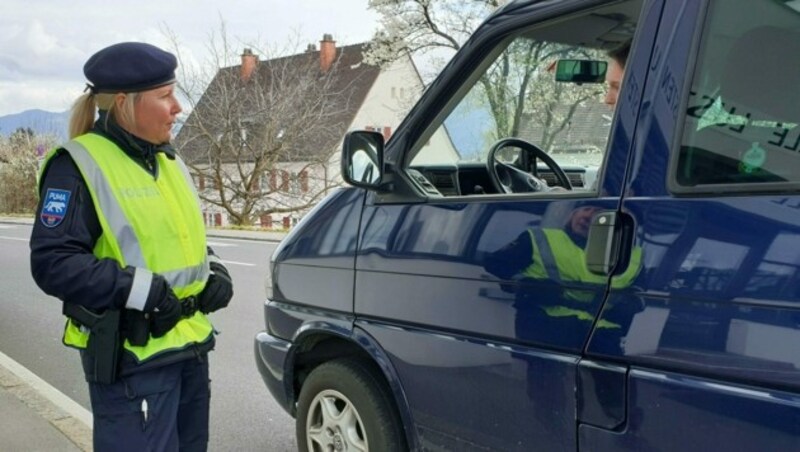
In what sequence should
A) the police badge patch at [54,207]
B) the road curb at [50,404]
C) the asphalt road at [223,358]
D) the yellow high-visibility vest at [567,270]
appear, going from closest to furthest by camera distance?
the yellow high-visibility vest at [567,270] < the police badge patch at [54,207] < the road curb at [50,404] < the asphalt road at [223,358]

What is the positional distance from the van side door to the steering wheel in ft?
3.49

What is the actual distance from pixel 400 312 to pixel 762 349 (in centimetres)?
129

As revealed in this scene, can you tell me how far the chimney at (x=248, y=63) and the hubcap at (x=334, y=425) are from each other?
25372 millimetres

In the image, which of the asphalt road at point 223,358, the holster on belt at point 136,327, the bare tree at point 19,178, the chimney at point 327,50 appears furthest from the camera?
the bare tree at point 19,178

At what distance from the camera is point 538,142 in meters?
2.95

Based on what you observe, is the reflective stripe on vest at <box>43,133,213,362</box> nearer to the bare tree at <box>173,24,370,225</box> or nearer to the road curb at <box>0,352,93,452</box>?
the road curb at <box>0,352,93,452</box>

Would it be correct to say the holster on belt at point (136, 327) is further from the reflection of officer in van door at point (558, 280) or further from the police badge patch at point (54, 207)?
the reflection of officer in van door at point (558, 280)

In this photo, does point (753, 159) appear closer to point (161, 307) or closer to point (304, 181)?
point (161, 307)

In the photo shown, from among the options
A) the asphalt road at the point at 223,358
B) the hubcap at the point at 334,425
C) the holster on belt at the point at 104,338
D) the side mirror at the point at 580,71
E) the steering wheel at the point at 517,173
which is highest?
the side mirror at the point at 580,71

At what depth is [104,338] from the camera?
2158 millimetres

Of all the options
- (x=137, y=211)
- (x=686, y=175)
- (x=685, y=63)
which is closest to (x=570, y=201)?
(x=686, y=175)

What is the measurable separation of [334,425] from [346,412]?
0.32ft

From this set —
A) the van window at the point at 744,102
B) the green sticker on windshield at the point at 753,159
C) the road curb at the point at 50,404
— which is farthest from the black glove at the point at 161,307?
the road curb at the point at 50,404

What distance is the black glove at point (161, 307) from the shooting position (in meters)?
2.12
